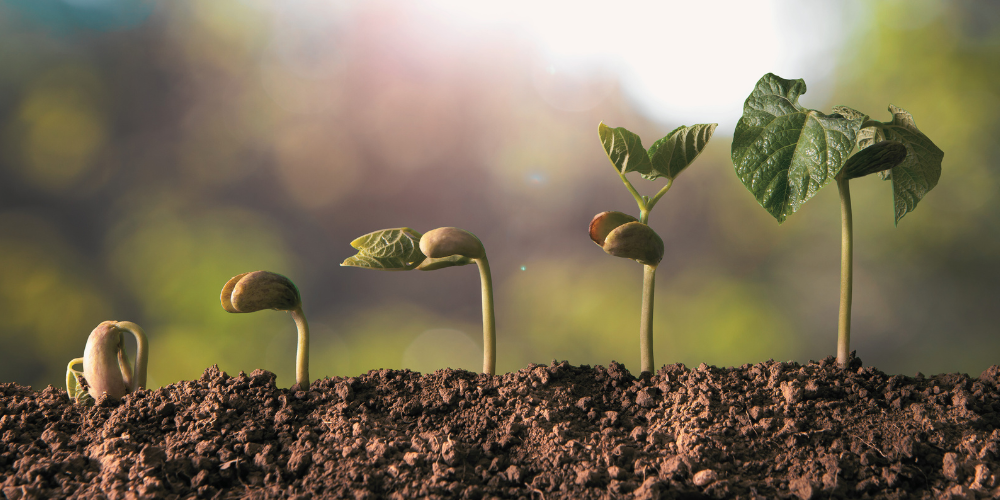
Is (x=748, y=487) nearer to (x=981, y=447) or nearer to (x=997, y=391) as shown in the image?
(x=981, y=447)

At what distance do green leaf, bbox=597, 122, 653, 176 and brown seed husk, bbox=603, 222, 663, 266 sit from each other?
21 centimetres

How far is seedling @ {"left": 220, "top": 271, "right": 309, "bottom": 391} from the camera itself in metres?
1.28

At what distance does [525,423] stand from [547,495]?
0.24m

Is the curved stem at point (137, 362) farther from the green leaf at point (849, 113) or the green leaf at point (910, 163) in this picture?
the green leaf at point (910, 163)

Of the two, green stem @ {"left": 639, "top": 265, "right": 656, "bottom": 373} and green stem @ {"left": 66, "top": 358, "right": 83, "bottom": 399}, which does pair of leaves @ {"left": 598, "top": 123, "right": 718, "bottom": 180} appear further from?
green stem @ {"left": 66, "top": 358, "right": 83, "bottom": 399}

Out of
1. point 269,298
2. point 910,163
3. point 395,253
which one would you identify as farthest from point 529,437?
point 910,163

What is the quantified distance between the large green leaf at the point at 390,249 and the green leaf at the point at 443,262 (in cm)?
2

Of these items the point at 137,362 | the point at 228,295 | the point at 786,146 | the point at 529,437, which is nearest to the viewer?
the point at 529,437

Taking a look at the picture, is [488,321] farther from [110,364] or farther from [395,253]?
[110,364]

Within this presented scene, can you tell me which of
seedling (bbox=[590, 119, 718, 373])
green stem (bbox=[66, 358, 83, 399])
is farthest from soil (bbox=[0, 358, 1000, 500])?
seedling (bbox=[590, 119, 718, 373])

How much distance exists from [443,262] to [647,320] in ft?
1.68

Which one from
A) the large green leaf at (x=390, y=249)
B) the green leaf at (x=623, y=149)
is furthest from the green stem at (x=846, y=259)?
the large green leaf at (x=390, y=249)

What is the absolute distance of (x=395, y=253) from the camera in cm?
141

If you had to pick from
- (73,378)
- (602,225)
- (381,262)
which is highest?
(602,225)
